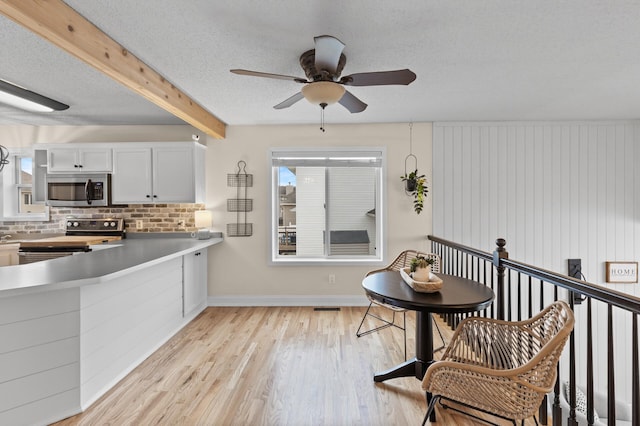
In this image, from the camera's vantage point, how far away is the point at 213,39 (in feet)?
6.66

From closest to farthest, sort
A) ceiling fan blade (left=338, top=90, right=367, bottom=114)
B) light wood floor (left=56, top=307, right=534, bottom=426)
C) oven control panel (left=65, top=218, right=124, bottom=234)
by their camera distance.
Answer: light wood floor (left=56, top=307, right=534, bottom=426) < ceiling fan blade (left=338, top=90, right=367, bottom=114) < oven control panel (left=65, top=218, right=124, bottom=234)

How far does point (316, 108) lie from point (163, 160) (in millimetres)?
1957

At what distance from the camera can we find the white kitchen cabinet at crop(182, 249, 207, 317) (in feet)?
11.2

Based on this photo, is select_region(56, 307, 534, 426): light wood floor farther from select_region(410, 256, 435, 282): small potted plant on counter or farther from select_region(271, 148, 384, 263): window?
select_region(271, 148, 384, 263): window

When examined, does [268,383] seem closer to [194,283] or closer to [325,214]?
[194,283]

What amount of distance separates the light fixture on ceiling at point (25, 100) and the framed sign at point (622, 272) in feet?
21.2

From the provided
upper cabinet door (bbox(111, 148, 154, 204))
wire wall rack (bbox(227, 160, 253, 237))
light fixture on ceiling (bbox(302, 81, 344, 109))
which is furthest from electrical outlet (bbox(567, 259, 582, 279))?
upper cabinet door (bbox(111, 148, 154, 204))

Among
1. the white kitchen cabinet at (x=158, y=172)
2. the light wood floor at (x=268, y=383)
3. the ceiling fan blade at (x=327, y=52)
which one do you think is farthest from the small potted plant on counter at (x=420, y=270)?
the white kitchen cabinet at (x=158, y=172)

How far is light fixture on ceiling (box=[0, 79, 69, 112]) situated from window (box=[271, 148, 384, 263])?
2.38m

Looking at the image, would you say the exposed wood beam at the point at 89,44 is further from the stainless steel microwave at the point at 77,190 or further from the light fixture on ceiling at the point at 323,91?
the stainless steel microwave at the point at 77,190

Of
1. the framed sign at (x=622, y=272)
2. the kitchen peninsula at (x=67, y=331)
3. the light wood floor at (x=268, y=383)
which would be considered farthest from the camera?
the framed sign at (x=622, y=272)

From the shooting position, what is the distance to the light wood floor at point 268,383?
76.9 inches

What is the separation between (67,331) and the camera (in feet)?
6.43

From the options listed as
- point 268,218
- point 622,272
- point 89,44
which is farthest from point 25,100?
point 622,272
